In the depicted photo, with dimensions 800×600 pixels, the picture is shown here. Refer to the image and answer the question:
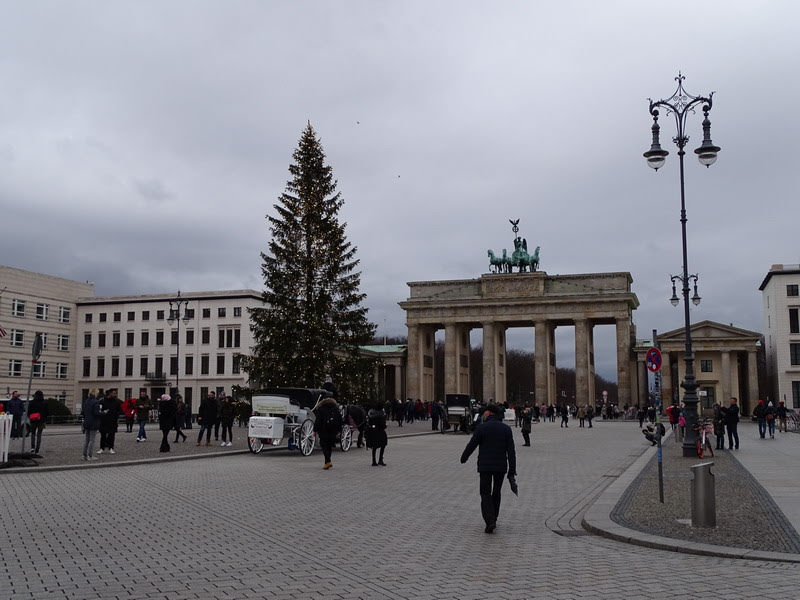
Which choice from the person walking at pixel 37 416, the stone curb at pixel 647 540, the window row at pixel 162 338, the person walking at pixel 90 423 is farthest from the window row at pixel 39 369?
the stone curb at pixel 647 540

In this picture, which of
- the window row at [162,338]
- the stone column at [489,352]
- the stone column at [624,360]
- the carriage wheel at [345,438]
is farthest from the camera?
the stone column at [489,352]

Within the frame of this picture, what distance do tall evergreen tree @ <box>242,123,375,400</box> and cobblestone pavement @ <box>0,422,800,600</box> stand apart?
1952cm

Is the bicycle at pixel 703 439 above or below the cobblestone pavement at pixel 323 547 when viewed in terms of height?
above

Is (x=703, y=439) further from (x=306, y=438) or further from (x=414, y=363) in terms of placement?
(x=414, y=363)

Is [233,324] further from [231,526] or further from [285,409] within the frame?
[231,526]

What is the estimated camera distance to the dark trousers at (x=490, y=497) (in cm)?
1098

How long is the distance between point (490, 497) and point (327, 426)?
1030 cm

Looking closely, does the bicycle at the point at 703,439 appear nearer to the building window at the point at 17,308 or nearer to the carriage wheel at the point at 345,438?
the carriage wheel at the point at 345,438

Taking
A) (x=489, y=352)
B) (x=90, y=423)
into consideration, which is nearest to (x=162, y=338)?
(x=489, y=352)

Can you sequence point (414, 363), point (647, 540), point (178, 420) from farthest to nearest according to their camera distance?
point (414, 363) → point (178, 420) → point (647, 540)

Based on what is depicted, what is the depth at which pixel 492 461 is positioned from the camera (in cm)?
1122

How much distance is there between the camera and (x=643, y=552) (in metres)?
9.73

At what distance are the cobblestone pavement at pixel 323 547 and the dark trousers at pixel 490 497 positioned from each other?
0.82 ft

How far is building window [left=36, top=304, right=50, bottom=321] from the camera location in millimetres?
78938
